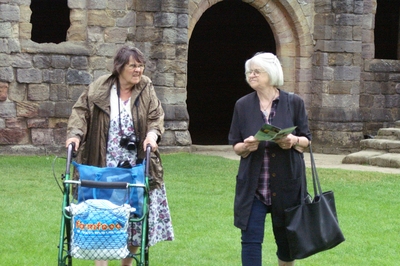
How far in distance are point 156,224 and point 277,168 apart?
3.23ft

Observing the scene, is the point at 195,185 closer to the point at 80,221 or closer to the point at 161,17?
the point at 161,17

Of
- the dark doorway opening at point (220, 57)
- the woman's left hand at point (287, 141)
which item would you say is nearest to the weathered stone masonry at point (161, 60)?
the dark doorway opening at point (220, 57)

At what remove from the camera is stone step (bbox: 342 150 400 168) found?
13.9 m

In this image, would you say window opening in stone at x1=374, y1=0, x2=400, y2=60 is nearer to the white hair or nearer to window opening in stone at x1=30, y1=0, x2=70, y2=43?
window opening in stone at x1=30, y1=0, x2=70, y2=43

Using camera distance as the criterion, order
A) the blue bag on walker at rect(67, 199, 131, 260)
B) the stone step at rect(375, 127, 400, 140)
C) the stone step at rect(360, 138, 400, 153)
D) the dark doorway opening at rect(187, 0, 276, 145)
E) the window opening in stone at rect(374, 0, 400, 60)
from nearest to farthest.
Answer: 1. the blue bag on walker at rect(67, 199, 131, 260)
2. the stone step at rect(360, 138, 400, 153)
3. the stone step at rect(375, 127, 400, 140)
4. the window opening in stone at rect(374, 0, 400, 60)
5. the dark doorway opening at rect(187, 0, 276, 145)

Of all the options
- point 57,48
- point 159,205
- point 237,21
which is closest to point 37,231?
point 159,205

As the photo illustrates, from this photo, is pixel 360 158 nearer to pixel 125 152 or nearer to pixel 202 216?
pixel 202 216

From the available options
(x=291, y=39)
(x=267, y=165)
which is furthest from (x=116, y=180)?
(x=291, y=39)

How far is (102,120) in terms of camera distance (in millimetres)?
6070

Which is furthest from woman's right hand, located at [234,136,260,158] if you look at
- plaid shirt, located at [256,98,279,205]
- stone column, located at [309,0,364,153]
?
stone column, located at [309,0,364,153]

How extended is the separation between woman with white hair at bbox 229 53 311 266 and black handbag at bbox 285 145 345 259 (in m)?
0.13

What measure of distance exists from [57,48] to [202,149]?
3349 millimetres

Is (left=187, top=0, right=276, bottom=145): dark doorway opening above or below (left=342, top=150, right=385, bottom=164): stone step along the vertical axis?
above

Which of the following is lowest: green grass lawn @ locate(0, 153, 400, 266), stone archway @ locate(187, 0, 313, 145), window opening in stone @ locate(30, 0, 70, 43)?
green grass lawn @ locate(0, 153, 400, 266)
